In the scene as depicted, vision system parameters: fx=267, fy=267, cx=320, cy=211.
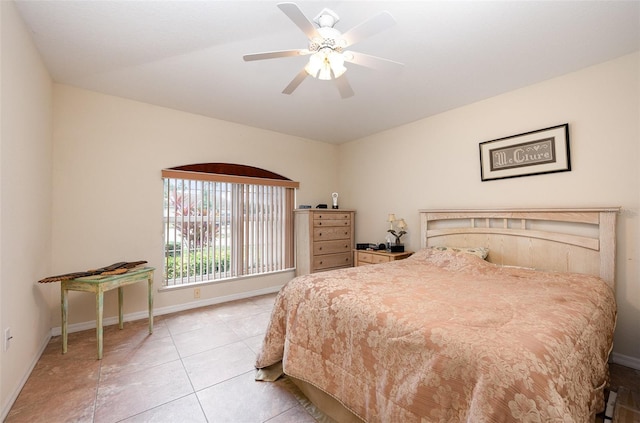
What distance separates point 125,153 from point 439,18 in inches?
136

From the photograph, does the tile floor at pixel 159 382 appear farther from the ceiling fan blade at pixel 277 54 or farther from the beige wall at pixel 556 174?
the ceiling fan blade at pixel 277 54

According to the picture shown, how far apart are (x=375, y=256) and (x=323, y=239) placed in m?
0.91

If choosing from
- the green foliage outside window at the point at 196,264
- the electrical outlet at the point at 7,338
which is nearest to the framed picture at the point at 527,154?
the green foliage outside window at the point at 196,264

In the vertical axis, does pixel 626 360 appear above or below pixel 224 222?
below

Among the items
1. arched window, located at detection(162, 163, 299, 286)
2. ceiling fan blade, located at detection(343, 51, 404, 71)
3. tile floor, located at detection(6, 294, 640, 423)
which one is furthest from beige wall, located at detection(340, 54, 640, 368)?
ceiling fan blade, located at detection(343, 51, 404, 71)

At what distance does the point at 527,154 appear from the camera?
9.07ft

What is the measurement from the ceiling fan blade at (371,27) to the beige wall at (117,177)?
2760 mm

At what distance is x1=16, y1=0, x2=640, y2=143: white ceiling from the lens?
1.76 meters

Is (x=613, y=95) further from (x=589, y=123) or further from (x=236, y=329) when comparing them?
(x=236, y=329)

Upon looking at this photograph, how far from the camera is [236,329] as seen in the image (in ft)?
9.47

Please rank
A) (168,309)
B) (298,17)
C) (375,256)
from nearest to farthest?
(298,17)
(168,309)
(375,256)

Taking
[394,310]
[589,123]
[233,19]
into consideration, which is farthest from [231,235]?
[589,123]

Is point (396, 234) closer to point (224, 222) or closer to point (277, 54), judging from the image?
point (224, 222)

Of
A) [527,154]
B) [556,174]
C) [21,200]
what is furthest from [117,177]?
[556,174]
